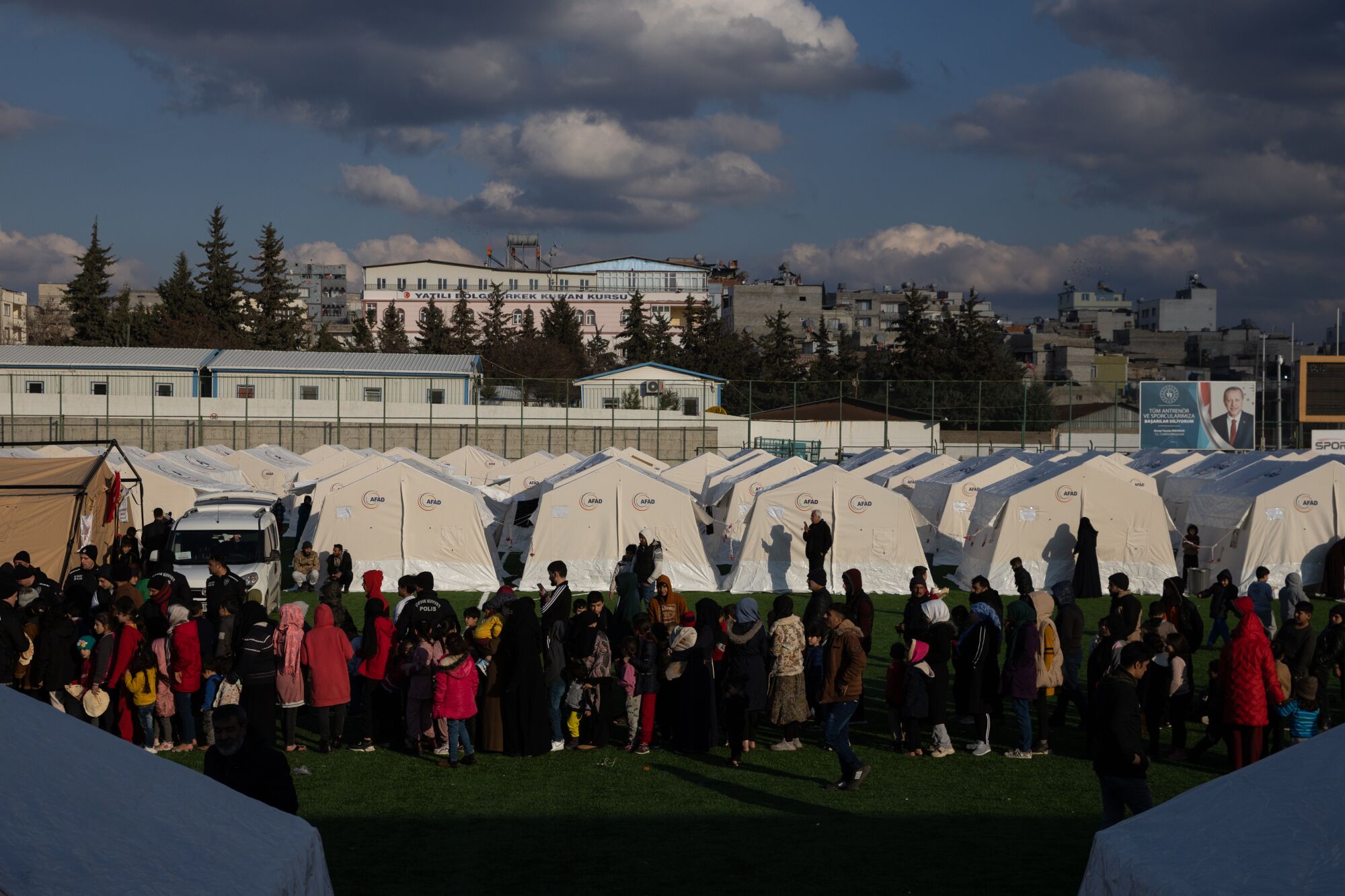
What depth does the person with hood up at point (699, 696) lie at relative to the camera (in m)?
11.1

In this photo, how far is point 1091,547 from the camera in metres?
22.3

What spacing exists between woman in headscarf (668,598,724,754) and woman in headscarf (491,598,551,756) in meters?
1.26

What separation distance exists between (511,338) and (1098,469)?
7116cm

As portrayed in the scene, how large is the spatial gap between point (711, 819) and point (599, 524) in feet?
45.7

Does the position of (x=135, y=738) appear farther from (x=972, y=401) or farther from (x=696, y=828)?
(x=972, y=401)

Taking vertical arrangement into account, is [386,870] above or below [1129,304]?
below

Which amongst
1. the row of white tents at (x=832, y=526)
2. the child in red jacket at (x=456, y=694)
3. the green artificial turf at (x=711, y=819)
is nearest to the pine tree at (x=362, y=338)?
the row of white tents at (x=832, y=526)

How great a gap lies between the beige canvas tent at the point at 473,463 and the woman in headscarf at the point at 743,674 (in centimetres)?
2873

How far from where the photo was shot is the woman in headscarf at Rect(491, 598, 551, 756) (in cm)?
1083

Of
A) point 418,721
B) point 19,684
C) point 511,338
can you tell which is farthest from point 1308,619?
point 511,338

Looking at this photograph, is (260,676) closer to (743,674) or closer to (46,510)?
(743,674)

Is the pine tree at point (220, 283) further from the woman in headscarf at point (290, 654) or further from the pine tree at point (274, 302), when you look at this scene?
the woman in headscarf at point (290, 654)

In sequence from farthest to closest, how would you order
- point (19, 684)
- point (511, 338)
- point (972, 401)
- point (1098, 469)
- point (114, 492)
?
point (511, 338), point (972, 401), point (1098, 469), point (114, 492), point (19, 684)

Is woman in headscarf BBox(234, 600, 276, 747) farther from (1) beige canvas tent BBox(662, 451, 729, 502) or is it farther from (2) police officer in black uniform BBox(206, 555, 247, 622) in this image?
(1) beige canvas tent BBox(662, 451, 729, 502)
